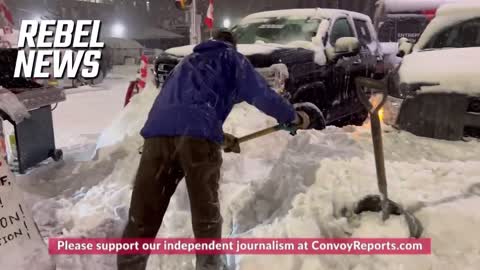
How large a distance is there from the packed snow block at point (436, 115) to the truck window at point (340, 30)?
3.31 meters

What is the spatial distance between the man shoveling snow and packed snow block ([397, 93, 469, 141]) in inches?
71.3

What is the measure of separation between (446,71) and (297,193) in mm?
1942

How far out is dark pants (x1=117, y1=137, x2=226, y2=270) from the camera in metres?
3.06

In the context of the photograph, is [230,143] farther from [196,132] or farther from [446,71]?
[446,71]

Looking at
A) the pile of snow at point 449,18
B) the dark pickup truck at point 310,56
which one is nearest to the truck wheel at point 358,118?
the dark pickup truck at point 310,56

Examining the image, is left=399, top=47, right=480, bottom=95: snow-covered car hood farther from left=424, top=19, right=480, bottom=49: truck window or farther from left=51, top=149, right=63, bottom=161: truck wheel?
left=51, top=149, right=63, bottom=161: truck wheel

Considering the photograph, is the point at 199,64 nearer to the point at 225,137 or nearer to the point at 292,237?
the point at 225,137

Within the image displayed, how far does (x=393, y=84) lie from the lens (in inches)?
191

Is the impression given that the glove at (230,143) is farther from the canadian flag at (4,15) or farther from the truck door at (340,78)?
the canadian flag at (4,15)

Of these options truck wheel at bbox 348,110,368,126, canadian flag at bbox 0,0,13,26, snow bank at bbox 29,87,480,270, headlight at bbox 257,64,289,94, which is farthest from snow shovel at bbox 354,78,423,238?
canadian flag at bbox 0,0,13,26

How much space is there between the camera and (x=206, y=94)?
121 inches

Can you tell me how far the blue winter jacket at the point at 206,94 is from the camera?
302cm

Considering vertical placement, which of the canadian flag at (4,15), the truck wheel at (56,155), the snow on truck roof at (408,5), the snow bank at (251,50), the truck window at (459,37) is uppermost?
the snow on truck roof at (408,5)

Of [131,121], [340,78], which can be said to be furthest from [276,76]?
[131,121]
